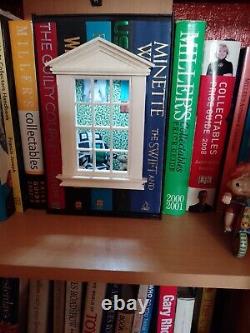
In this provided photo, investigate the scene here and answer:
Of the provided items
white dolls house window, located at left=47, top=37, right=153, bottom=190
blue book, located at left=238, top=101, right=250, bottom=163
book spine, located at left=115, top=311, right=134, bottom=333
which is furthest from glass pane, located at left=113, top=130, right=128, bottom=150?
book spine, located at left=115, top=311, right=134, bottom=333

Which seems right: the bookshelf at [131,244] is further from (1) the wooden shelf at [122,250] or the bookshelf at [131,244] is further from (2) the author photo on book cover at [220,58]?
(2) the author photo on book cover at [220,58]

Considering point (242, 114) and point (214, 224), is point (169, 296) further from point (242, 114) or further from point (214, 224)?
point (242, 114)

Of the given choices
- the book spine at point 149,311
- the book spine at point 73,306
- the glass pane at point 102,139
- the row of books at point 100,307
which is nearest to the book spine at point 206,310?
the row of books at point 100,307

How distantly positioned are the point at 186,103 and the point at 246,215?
0.67 ft

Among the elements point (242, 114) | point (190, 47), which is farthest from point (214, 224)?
point (190, 47)

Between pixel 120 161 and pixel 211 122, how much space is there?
17 cm

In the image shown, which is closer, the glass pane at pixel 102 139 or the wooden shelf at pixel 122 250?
the wooden shelf at pixel 122 250

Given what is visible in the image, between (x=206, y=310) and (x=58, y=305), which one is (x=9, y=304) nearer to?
(x=58, y=305)

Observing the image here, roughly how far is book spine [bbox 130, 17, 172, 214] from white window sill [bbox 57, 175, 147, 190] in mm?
20

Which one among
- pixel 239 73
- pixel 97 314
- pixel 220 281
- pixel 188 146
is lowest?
pixel 97 314

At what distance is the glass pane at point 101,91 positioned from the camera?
489 mm

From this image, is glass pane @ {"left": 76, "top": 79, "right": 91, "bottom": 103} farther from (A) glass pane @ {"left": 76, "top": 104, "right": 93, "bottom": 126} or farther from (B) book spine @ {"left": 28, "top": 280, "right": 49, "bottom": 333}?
(B) book spine @ {"left": 28, "top": 280, "right": 49, "bottom": 333}

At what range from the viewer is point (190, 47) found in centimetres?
46

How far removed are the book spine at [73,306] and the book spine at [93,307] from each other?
17 mm
